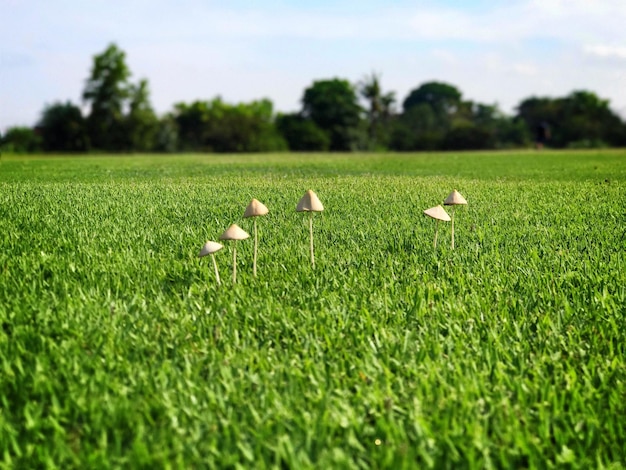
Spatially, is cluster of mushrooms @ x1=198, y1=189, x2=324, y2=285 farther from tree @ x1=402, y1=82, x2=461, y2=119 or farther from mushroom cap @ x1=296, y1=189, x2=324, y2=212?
tree @ x1=402, y1=82, x2=461, y2=119

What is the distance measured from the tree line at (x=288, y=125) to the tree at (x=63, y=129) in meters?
0.10

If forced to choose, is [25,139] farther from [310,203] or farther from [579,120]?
[310,203]

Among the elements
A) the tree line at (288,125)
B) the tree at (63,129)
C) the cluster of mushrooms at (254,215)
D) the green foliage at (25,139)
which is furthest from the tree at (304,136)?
the cluster of mushrooms at (254,215)

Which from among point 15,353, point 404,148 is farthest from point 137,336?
point 404,148

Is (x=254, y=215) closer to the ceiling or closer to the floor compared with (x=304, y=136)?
closer to the floor

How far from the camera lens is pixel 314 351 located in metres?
2.79

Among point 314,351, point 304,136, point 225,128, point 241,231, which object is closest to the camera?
point 314,351

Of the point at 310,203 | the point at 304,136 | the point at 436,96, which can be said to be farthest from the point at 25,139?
the point at 436,96

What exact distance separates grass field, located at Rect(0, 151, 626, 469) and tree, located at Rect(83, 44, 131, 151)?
205ft

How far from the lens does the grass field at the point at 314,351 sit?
2.04 metres

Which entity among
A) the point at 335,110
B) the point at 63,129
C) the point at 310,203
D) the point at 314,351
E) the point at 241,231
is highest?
the point at 335,110

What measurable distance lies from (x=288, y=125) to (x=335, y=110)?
7.84 metres

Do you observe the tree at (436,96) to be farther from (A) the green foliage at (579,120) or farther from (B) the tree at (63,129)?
(B) the tree at (63,129)

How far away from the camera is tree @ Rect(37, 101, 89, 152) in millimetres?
63500
